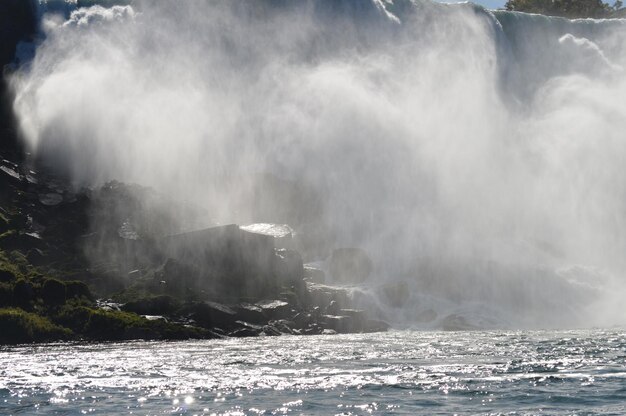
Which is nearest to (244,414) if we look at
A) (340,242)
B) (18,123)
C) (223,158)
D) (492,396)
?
(492,396)

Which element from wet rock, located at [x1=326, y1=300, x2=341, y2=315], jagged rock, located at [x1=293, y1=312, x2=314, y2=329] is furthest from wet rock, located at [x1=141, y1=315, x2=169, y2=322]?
wet rock, located at [x1=326, y1=300, x2=341, y2=315]

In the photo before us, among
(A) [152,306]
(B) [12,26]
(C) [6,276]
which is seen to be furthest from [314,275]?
(B) [12,26]

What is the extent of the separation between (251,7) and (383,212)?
41503 mm

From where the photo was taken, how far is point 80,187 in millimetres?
105938

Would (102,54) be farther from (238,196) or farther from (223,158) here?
(238,196)

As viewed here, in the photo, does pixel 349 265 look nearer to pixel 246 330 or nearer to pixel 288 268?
pixel 288 268

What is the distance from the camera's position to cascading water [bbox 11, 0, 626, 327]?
106 metres

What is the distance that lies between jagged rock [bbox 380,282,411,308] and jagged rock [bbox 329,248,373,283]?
17.4 feet

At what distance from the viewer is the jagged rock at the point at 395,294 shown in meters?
85.8

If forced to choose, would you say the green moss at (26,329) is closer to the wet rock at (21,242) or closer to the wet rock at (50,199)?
the wet rock at (21,242)

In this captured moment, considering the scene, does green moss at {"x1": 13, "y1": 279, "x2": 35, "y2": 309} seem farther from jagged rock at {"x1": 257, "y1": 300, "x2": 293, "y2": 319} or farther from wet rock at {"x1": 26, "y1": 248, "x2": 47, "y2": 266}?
jagged rock at {"x1": 257, "y1": 300, "x2": 293, "y2": 319}

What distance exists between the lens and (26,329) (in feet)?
214

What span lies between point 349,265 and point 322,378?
174ft

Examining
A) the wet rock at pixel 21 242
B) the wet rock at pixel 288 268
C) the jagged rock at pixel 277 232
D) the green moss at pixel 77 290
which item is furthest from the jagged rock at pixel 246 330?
the wet rock at pixel 21 242
